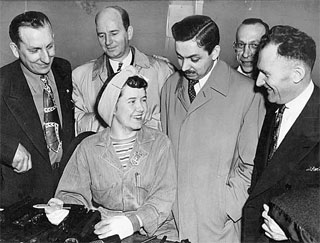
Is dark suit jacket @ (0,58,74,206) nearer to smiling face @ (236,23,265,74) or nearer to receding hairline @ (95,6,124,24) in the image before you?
receding hairline @ (95,6,124,24)

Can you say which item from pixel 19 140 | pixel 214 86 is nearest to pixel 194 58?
pixel 214 86

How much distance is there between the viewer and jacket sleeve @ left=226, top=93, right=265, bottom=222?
1.93 meters

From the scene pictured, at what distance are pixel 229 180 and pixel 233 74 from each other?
1.68ft

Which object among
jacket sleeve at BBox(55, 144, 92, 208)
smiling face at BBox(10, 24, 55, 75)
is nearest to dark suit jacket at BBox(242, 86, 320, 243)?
jacket sleeve at BBox(55, 144, 92, 208)

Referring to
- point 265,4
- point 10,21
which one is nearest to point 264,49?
point 265,4

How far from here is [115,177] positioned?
1.88m

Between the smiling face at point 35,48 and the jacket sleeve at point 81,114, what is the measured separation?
0.79 ft

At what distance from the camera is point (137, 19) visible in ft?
7.89

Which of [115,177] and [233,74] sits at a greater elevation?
[233,74]

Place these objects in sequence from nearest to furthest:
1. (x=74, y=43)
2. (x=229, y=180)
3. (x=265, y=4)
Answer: (x=229, y=180), (x=265, y=4), (x=74, y=43)

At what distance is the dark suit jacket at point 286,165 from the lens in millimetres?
1653

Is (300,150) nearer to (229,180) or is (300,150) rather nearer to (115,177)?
(229,180)

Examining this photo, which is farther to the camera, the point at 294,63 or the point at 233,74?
the point at 233,74

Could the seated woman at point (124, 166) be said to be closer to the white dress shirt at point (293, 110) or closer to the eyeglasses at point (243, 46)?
the white dress shirt at point (293, 110)
